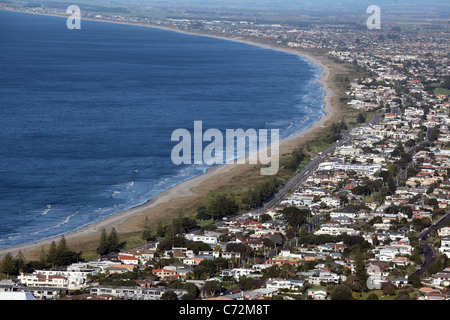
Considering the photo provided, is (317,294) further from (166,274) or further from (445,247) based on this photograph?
(445,247)

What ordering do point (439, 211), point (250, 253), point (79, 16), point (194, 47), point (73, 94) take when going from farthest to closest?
point (79, 16)
point (194, 47)
point (73, 94)
point (439, 211)
point (250, 253)

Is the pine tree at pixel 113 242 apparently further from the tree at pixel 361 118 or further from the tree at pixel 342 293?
the tree at pixel 361 118

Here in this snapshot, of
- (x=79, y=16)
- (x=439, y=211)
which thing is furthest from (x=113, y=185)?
(x=79, y=16)

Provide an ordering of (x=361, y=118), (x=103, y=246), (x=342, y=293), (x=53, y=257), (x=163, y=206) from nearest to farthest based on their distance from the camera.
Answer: (x=342, y=293), (x=53, y=257), (x=103, y=246), (x=163, y=206), (x=361, y=118)

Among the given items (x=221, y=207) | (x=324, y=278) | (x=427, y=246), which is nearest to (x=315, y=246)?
(x=427, y=246)

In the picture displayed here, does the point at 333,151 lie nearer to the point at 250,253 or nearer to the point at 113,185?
the point at 113,185

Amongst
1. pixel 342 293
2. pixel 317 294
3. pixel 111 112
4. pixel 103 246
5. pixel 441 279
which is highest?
pixel 342 293

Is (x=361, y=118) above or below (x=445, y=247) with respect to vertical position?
below
